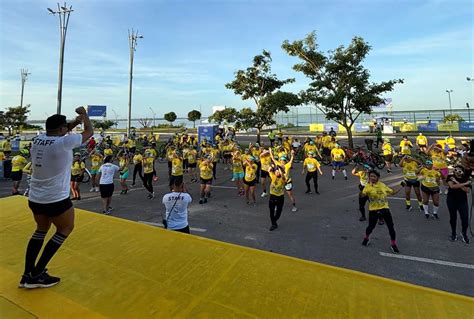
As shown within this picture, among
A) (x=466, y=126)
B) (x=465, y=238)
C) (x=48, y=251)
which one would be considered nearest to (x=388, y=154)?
(x=465, y=238)

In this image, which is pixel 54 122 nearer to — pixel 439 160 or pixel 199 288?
pixel 199 288

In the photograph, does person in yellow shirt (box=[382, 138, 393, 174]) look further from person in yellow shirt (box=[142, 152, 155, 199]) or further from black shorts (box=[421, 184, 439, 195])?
person in yellow shirt (box=[142, 152, 155, 199])

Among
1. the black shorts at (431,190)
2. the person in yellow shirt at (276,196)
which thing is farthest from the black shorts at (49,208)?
the black shorts at (431,190)

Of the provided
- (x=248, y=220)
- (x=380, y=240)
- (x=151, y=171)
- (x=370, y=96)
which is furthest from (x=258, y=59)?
(x=380, y=240)

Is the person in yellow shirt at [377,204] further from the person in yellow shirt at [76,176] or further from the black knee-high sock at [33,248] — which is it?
the person in yellow shirt at [76,176]

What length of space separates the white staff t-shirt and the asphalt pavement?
4.32 m

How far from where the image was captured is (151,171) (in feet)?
34.3

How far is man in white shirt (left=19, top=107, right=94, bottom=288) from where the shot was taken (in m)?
2.50

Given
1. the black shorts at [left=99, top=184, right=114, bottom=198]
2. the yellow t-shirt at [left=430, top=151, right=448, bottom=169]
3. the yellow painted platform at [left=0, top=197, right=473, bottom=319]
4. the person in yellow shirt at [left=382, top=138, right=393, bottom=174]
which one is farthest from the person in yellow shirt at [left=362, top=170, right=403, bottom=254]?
the person in yellow shirt at [left=382, top=138, right=393, bottom=174]

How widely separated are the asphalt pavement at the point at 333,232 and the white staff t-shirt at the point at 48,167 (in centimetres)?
432

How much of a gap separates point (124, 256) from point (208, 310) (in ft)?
5.04

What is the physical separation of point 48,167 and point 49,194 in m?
0.25

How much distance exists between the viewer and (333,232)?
6.70m

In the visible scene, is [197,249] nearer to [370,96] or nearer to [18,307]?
[18,307]
